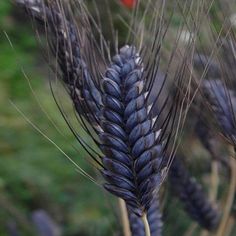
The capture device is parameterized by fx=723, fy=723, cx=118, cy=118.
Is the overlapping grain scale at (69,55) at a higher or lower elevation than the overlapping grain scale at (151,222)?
higher

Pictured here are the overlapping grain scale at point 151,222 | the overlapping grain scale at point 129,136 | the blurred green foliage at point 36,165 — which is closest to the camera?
the overlapping grain scale at point 129,136

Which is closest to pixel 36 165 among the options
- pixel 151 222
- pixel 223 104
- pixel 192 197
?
pixel 192 197

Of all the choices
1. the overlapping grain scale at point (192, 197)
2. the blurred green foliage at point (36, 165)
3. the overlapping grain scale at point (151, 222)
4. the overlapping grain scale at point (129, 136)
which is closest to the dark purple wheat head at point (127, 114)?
the overlapping grain scale at point (129, 136)

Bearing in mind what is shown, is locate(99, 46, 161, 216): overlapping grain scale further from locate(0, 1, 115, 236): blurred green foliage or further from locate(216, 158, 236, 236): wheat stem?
locate(0, 1, 115, 236): blurred green foliage

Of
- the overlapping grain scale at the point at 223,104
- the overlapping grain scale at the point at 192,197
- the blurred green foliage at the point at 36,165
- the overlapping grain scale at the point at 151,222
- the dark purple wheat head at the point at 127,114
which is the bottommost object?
the blurred green foliage at the point at 36,165

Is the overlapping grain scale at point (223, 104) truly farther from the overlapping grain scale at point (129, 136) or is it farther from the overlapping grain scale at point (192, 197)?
the overlapping grain scale at point (192, 197)

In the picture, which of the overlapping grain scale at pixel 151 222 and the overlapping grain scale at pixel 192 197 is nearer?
the overlapping grain scale at pixel 151 222
